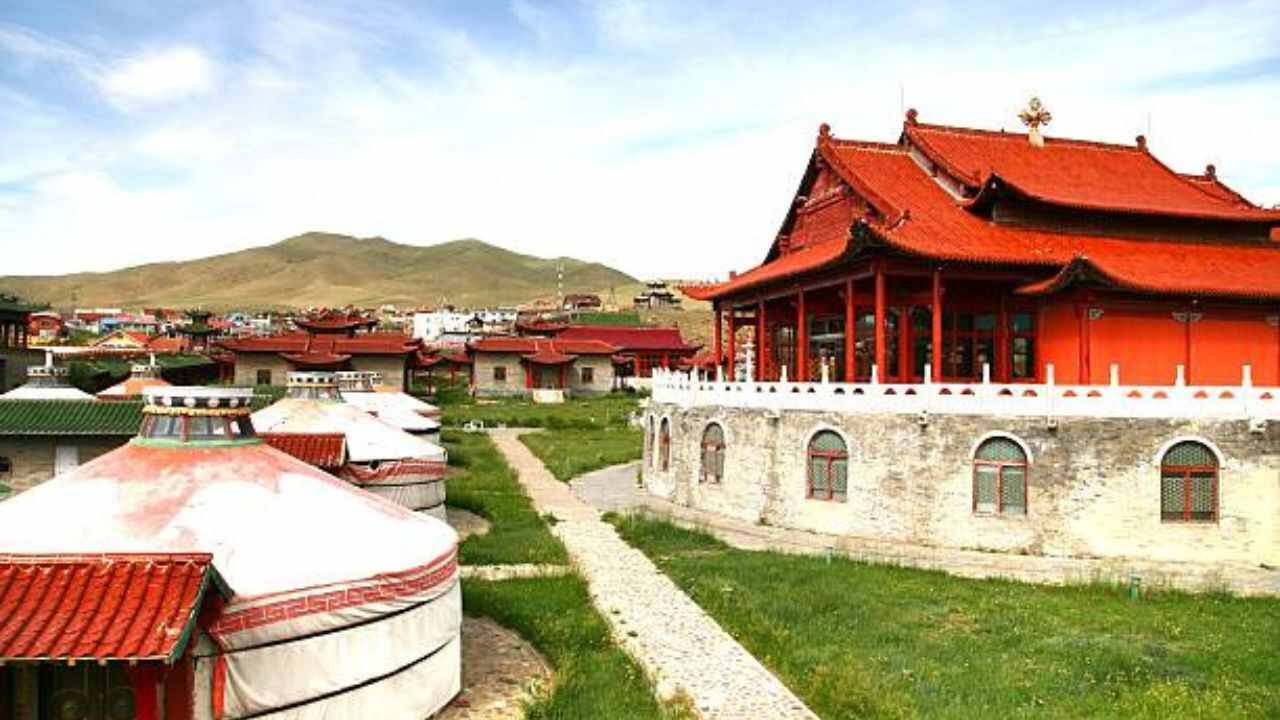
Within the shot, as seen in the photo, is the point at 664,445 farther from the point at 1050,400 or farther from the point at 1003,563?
the point at 1050,400

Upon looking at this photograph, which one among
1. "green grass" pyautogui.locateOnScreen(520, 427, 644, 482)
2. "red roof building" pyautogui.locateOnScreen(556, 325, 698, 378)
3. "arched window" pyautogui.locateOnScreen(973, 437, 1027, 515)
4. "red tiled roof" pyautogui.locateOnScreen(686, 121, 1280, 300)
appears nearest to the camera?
"arched window" pyautogui.locateOnScreen(973, 437, 1027, 515)

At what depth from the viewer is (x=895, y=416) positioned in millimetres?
18016

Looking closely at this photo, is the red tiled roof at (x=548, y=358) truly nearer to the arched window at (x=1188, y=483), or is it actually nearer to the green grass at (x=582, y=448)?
the green grass at (x=582, y=448)

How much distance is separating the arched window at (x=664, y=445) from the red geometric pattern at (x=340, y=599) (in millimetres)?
14052

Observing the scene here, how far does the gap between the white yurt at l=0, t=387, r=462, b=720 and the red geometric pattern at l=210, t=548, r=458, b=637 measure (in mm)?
10

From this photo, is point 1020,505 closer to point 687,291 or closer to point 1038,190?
point 1038,190

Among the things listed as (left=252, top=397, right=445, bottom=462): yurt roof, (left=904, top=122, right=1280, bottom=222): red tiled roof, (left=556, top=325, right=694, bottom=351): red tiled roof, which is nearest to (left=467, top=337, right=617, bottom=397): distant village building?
(left=556, top=325, right=694, bottom=351): red tiled roof

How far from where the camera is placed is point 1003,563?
16406 mm

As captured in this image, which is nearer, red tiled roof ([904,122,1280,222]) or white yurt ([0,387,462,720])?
white yurt ([0,387,462,720])

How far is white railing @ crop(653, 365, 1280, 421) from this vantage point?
1669 centimetres

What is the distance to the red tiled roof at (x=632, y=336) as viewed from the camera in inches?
2603

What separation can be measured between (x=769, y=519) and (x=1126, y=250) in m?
9.08

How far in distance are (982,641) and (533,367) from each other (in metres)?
46.0

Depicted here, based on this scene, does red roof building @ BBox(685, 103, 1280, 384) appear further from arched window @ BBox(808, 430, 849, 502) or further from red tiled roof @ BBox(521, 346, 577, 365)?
red tiled roof @ BBox(521, 346, 577, 365)
